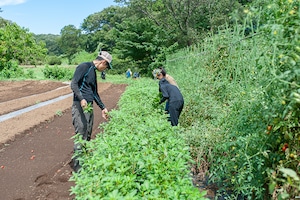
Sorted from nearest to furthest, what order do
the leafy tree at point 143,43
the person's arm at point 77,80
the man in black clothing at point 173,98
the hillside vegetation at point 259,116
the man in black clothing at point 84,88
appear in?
the hillside vegetation at point 259,116 < the person's arm at point 77,80 < the man in black clothing at point 84,88 < the man in black clothing at point 173,98 < the leafy tree at point 143,43

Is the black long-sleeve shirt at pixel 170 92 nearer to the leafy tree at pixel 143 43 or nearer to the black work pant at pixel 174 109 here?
the black work pant at pixel 174 109

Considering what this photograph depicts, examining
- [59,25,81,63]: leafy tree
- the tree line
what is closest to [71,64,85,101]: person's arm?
the tree line

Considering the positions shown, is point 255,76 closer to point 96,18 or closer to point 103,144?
point 103,144

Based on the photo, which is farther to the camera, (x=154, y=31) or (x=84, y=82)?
(x=154, y=31)

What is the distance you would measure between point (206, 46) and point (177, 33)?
736 inches

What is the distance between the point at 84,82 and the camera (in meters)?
4.11

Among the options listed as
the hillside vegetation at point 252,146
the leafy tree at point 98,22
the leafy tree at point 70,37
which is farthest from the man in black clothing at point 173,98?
the leafy tree at point 70,37

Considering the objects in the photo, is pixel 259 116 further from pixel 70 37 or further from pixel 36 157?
pixel 70 37

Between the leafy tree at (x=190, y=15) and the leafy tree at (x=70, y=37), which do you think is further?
the leafy tree at (x=70, y=37)

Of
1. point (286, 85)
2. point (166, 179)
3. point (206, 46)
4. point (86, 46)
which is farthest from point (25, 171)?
point (86, 46)

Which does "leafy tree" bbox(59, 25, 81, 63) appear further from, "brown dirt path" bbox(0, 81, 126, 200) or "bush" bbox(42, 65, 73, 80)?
"brown dirt path" bbox(0, 81, 126, 200)

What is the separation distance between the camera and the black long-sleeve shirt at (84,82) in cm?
394

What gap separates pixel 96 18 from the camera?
2601 inches

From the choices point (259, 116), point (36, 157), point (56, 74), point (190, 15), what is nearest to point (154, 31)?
point (190, 15)
